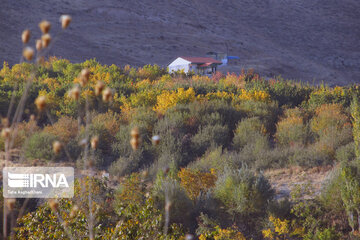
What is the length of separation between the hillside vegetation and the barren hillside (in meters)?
27.6

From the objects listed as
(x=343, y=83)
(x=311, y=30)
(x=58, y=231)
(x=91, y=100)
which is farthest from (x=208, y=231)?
(x=311, y=30)

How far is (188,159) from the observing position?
25.5ft

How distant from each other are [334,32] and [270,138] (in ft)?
175

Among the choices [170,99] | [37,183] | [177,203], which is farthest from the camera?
[170,99]

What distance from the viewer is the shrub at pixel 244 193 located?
507cm

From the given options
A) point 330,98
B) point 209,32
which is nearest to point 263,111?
point 330,98

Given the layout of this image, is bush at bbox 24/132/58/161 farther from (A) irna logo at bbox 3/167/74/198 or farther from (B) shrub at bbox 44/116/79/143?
(A) irna logo at bbox 3/167/74/198

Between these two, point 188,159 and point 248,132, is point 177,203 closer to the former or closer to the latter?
point 188,159

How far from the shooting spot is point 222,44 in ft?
157

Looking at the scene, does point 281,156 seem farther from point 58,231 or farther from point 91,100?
point 91,100

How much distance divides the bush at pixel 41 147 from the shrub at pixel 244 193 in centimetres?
375

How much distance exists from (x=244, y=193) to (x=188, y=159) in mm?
2804

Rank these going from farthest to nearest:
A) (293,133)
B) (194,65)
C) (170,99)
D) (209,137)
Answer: (194,65) < (170,99) < (293,133) < (209,137)

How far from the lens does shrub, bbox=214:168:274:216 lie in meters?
5.07
